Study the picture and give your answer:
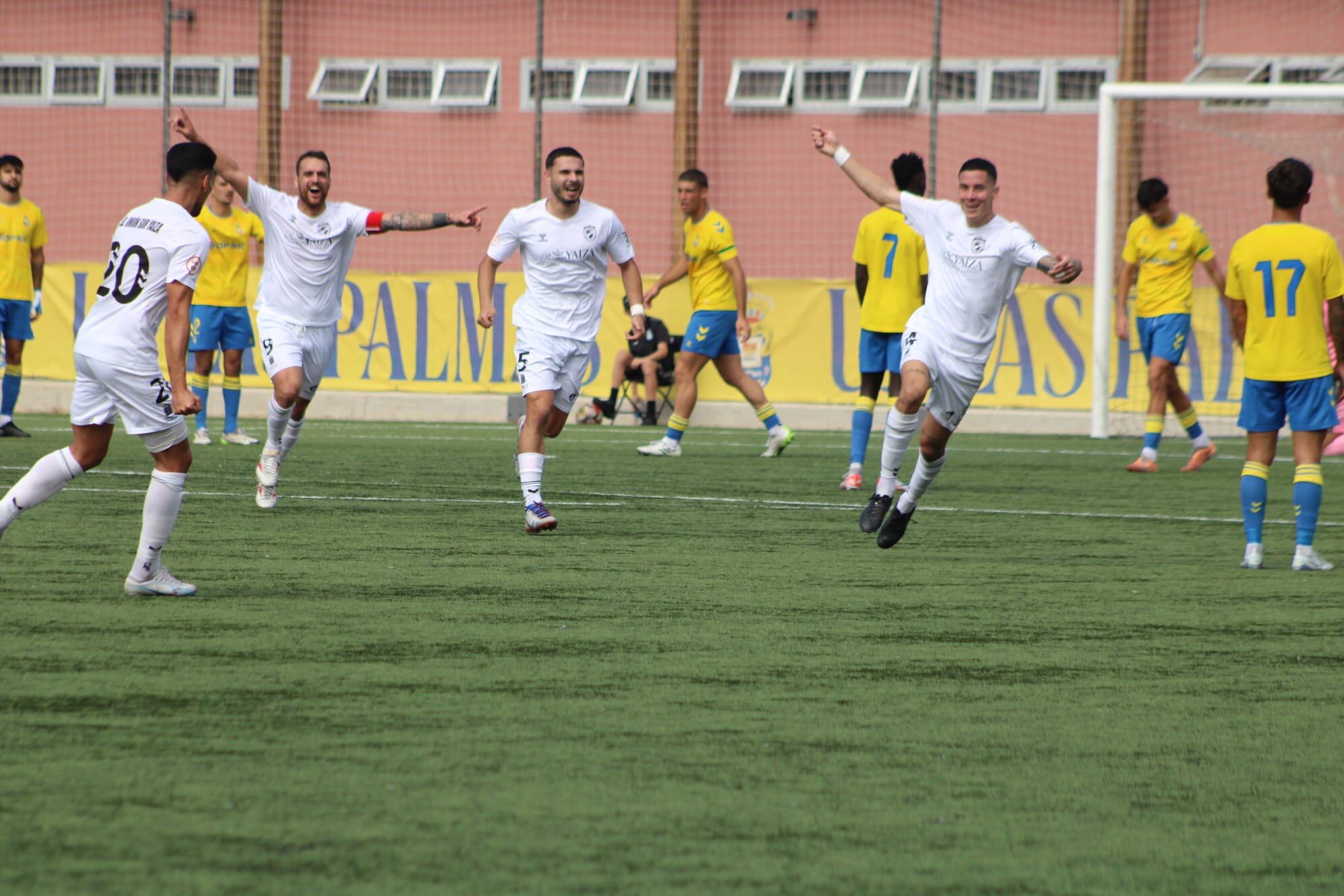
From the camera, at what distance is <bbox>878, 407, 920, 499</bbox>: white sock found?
921 cm

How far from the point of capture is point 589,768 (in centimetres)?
425

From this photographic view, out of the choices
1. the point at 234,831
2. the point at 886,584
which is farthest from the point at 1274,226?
the point at 234,831

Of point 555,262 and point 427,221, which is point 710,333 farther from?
point 555,262

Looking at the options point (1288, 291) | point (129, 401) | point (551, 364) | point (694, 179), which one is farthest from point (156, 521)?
point (694, 179)

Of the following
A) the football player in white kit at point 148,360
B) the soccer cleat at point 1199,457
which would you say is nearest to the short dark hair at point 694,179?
the soccer cleat at point 1199,457

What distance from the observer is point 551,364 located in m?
9.55

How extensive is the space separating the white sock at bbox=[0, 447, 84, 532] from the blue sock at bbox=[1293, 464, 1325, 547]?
18.1 feet

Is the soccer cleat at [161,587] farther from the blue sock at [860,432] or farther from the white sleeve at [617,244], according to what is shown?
the blue sock at [860,432]

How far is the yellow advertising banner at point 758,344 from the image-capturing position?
17.9 meters

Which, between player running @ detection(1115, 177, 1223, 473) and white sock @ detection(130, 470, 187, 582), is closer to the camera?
white sock @ detection(130, 470, 187, 582)

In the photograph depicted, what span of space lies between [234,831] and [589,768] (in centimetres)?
94

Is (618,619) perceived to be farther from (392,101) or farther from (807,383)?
(392,101)

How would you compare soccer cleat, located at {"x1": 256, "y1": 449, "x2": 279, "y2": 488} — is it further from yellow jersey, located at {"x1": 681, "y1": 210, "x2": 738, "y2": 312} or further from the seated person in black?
the seated person in black

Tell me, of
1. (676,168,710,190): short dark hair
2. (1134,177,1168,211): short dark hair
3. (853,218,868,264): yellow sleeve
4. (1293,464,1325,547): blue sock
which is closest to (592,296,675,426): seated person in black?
(676,168,710,190): short dark hair
